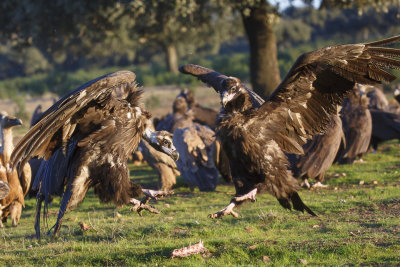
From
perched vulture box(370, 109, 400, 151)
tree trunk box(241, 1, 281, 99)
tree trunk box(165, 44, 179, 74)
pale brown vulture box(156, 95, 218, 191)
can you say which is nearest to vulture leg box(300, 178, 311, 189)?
pale brown vulture box(156, 95, 218, 191)

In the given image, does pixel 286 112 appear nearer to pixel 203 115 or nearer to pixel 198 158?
pixel 198 158

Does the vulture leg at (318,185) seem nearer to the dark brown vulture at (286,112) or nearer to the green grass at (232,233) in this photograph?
the green grass at (232,233)

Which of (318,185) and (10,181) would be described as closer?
(10,181)

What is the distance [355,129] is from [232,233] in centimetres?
608

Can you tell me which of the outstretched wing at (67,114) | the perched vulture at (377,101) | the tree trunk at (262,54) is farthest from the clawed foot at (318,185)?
the perched vulture at (377,101)

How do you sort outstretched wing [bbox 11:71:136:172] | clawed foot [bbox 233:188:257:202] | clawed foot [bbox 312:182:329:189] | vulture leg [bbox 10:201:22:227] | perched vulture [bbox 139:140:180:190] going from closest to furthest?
outstretched wing [bbox 11:71:136:172] < clawed foot [bbox 233:188:257:202] < vulture leg [bbox 10:201:22:227] < clawed foot [bbox 312:182:329:189] < perched vulture [bbox 139:140:180:190]

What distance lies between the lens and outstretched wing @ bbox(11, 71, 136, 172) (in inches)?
208

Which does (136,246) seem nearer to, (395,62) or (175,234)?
(175,234)

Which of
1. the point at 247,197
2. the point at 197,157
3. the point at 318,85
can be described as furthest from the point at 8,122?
the point at 318,85

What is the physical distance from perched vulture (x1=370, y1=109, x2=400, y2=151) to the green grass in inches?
113

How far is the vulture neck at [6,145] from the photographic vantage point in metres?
8.89

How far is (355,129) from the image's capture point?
39.4ft

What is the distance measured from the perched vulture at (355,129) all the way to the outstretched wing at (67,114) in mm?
6884

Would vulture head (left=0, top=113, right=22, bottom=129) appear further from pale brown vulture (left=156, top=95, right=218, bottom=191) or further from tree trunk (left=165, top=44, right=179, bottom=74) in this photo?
tree trunk (left=165, top=44, right=179, bottom=74)
